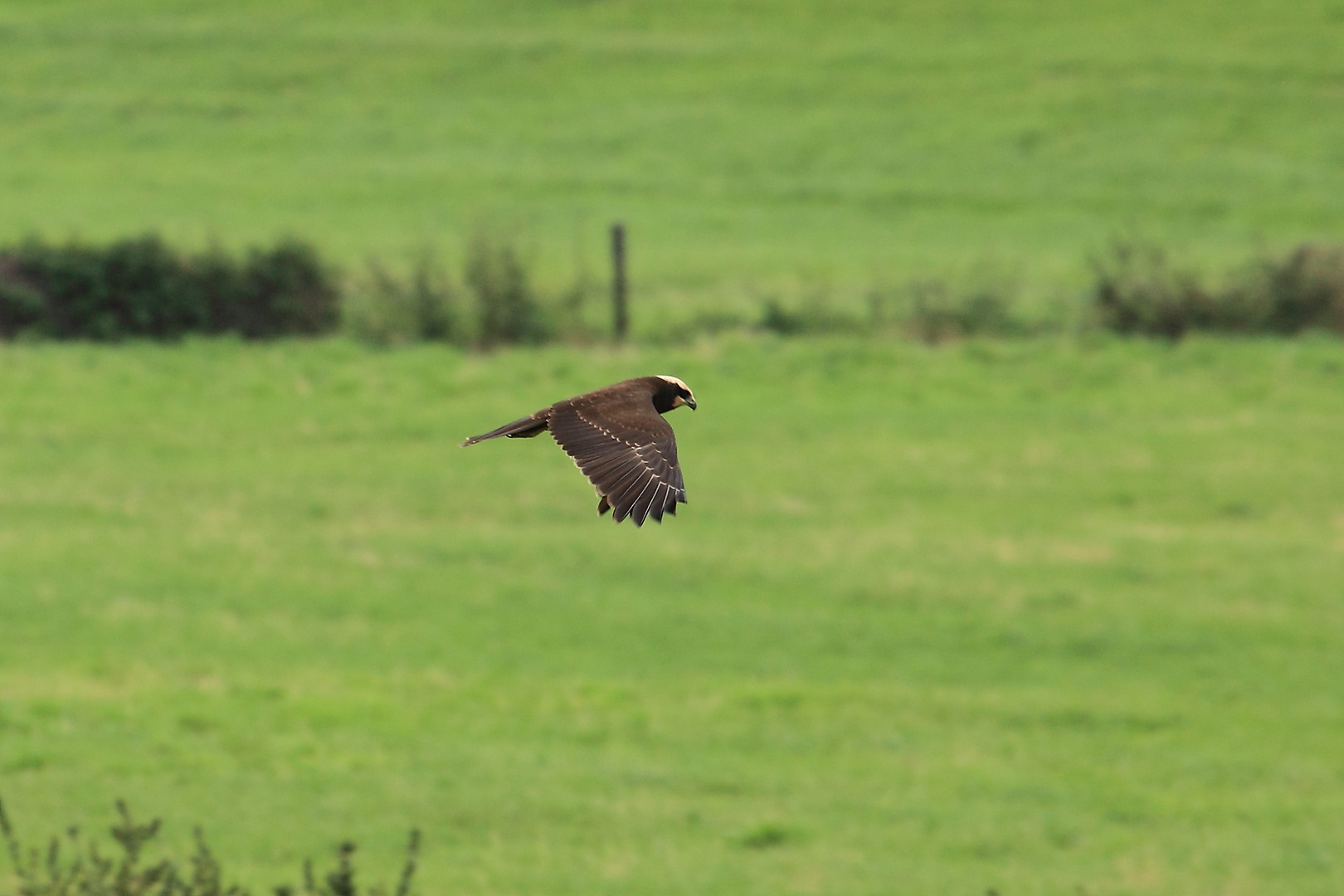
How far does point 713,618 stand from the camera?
17.5m

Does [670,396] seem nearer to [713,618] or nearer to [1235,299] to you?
[713,618]

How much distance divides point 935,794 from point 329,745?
465 centimetres

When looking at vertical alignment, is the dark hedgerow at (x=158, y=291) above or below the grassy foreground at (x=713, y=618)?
above

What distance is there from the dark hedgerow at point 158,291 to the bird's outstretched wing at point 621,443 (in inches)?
859

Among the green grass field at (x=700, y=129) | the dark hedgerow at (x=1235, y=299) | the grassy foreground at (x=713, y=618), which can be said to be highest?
the green grass field at (x=700, y=129)

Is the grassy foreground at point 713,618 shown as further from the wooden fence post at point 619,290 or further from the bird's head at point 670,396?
the bird's head at point 670,396

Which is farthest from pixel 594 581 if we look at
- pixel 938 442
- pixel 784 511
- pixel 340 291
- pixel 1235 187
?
pixel 1235 187

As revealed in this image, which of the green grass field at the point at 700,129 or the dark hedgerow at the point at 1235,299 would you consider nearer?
the dark hedgerow at the point at 1235,299

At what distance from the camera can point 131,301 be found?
85.7 feet

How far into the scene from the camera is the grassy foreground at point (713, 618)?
13.3 metres

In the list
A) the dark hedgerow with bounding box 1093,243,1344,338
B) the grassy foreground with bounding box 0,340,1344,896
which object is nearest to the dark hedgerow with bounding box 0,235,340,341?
the grassy foreground with bounding box 0,340,1344,896

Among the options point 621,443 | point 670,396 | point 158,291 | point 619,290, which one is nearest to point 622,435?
point 621,443

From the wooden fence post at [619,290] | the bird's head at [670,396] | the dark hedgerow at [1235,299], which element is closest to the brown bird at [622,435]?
the bird's head at [670,396]

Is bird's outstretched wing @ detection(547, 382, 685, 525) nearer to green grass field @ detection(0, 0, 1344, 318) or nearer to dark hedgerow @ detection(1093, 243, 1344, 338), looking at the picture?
dark hedgerow @ detection(1093, 243, 1344, 338)
